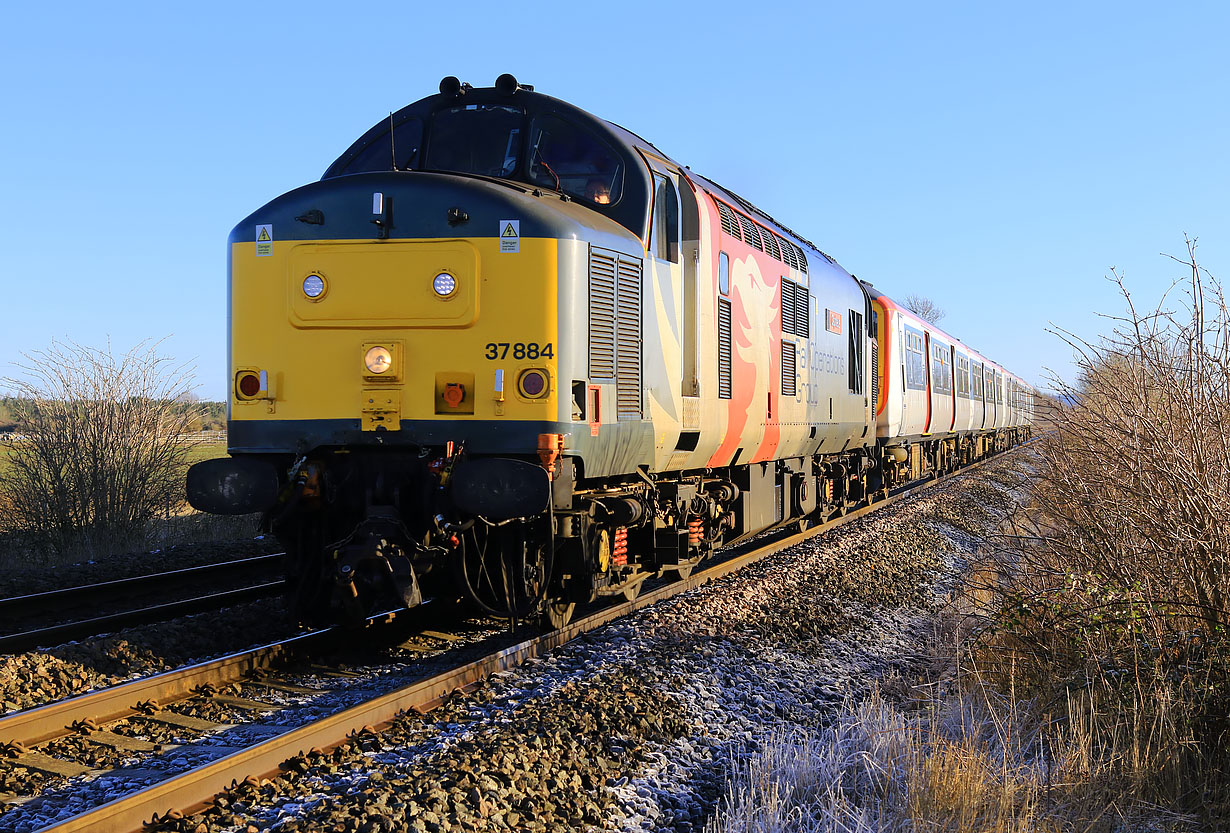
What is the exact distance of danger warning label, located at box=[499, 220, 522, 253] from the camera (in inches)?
240

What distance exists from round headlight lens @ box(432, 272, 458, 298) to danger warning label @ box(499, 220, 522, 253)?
1.16 ft

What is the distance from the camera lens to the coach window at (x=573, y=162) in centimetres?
726

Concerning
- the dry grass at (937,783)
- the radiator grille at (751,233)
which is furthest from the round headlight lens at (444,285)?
the radiator grille at (751,233)

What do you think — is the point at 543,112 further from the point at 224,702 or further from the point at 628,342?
the point at 224,702

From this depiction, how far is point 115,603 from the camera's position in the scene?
8656 mm

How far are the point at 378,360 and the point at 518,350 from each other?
2.83ft

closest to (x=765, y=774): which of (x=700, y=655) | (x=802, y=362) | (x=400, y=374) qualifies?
(x=700, y=655)

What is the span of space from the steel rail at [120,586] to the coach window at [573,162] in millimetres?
5226

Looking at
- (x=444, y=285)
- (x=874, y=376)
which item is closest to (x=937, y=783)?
(x=444, y=285)

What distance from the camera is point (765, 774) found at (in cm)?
442

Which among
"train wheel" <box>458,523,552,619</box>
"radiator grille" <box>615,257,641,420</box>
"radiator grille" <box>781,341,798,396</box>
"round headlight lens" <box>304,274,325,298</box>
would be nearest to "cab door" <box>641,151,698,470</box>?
"radiator grille" <box>615,257,641,420</box>

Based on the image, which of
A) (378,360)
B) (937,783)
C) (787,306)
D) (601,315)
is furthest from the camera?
(787,306)

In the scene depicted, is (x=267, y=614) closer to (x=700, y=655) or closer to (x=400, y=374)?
(x=400, y=374)

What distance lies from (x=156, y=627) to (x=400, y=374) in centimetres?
271
